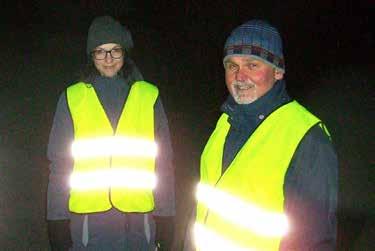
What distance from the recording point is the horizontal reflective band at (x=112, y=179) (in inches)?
156

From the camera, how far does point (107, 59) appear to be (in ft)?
13.4

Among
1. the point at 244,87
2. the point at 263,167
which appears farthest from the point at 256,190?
the point at 244,87

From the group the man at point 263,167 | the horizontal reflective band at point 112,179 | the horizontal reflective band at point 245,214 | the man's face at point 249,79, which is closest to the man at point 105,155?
the horizontal reflective band at point 112,179

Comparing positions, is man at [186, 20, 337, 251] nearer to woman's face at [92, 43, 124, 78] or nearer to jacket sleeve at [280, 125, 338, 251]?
jacket sleeve at [280, 125, 338, 251]

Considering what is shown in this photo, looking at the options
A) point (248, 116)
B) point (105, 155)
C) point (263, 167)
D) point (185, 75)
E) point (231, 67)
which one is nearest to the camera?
point (263, 167)

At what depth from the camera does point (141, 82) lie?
165 inches

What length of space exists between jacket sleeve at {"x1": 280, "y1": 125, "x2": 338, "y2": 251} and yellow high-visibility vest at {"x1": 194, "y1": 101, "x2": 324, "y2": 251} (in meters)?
0.04

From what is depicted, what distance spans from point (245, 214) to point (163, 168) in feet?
4.71

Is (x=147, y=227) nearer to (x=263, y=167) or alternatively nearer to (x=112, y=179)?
(x=112, y=179)

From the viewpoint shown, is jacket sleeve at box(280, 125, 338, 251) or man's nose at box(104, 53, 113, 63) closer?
jacket sleeve at box(280, 125, 338, 251)

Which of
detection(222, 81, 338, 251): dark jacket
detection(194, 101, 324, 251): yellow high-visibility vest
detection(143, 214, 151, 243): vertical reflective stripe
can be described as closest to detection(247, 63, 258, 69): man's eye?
detection(194, 101, 324, 251): yellow high-visibility vest

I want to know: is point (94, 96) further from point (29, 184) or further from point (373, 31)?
point (373, 31)

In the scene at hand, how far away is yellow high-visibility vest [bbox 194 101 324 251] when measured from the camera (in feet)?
8.80

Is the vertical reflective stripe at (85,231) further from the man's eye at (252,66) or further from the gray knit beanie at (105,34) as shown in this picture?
the man's eye at (252,66)
